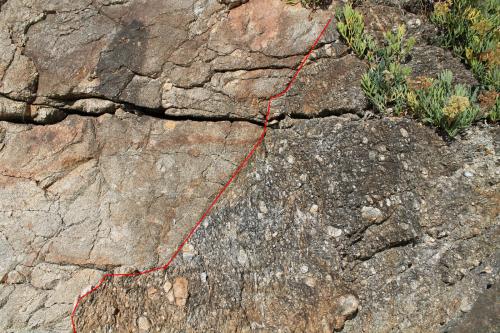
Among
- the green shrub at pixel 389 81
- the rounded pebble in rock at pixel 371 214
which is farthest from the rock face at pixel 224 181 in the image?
the green shrub at pixel 389 81

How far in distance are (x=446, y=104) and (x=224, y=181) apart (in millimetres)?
1950

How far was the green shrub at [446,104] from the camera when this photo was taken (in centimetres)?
359

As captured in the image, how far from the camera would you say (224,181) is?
3992mm

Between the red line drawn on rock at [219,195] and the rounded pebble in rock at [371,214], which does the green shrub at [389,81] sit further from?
the rounded pebble in rock at [371,214]

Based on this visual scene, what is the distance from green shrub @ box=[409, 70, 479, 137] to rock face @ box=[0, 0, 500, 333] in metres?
0.15

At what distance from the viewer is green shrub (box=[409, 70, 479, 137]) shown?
11.8ft

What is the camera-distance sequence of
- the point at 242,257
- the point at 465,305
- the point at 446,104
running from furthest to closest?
the point at 446,104, the point at 242,257, the point at 465,305

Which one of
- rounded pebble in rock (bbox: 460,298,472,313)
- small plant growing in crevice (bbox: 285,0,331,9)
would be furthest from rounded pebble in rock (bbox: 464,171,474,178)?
small plant growing in crevice (bbox: 285,0,331,9)

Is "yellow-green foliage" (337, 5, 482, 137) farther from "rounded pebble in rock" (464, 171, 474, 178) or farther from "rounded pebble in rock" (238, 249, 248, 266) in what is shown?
"rounded pebble in rock" (238, 249, 248, 266)

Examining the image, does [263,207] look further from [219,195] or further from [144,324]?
[144,324]

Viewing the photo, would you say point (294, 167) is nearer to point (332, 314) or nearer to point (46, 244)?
point (332, 314)

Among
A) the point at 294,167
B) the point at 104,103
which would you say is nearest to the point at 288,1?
the point at 294,167

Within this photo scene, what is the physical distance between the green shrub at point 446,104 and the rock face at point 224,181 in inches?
5.9

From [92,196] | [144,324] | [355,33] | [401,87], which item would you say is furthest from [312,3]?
[144,324]
